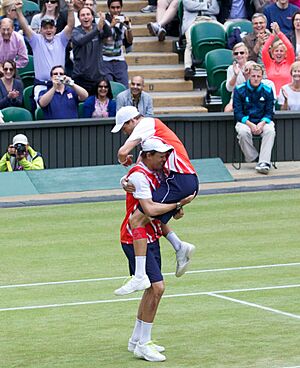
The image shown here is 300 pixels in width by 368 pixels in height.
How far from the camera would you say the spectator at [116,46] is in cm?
2145

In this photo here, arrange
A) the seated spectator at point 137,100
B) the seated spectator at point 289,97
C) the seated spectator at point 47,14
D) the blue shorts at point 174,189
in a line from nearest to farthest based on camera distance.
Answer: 1. the blue shorts at point 174,189
2. the seated spectator at point 137,100
3. the seated spectator at point 289,97
4. the seated spectator at point 47,14

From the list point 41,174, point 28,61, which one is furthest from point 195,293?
point 28,61

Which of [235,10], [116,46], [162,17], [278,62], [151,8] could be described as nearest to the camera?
[278,62]

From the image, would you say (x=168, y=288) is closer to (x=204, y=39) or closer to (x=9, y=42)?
(x=9, y=42)

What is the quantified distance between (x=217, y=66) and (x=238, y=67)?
1412mm

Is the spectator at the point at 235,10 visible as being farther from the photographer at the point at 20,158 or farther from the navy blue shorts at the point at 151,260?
the navy blue shorts at the point at 151,260

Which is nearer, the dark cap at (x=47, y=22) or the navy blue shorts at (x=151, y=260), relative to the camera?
the navy blue shorts at (x=151, y=260)

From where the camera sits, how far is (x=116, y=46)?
2156cm

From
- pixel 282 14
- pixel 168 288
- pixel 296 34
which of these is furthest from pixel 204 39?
pixel 168 288

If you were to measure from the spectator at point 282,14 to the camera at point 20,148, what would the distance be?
21.2 feet

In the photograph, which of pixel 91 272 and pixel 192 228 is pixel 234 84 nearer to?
pixel 192 228

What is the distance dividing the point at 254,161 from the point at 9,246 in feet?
21.6

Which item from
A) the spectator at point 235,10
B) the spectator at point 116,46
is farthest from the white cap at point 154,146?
the spectator at point 235,10

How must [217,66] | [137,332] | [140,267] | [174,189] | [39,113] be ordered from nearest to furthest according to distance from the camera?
[140,267] < [174,189] < [137,332] < [39,113] < [217,66]
